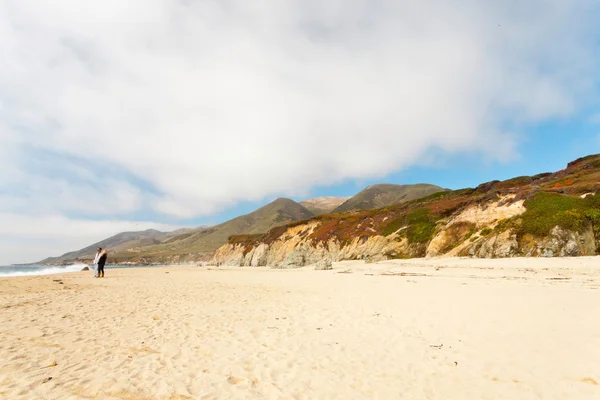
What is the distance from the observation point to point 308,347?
7.54 m

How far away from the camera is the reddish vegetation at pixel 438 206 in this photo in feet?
121

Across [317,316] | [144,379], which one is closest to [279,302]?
[317,316]

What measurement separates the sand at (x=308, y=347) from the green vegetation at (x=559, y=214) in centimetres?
1553

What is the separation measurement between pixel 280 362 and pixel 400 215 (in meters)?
46.7

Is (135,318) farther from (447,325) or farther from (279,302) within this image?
(447,325)

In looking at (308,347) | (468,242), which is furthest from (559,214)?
(308,347)

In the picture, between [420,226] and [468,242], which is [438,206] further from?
[468,242]

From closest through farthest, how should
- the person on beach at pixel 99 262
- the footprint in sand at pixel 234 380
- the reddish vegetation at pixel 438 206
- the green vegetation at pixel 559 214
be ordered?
the footprint in sand at pixel 234 380
the green vegetation at pixel 559 214
the person on beach at pixel 99 262
the reddish vegetation at pixel 438 206

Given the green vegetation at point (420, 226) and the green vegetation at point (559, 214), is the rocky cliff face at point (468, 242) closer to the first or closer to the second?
the green vegetation at point (559, 214)

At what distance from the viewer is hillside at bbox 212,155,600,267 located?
82.1 feet

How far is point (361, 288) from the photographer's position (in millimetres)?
17297

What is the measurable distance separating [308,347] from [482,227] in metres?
32.0

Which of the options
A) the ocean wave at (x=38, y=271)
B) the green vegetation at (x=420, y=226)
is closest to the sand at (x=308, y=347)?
the green vegetation at (x=420, y=226)

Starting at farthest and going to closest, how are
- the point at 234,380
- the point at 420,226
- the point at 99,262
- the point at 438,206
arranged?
the point at 438,206
the point at 420,226
the point at 99,262
the point at 234,380
